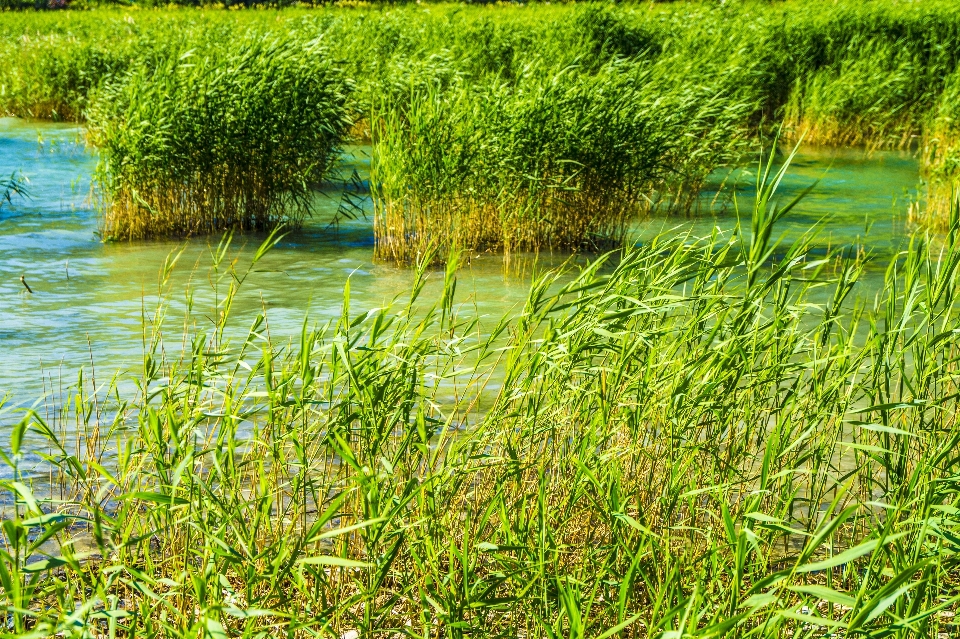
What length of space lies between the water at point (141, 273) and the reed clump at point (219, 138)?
0.32 meters

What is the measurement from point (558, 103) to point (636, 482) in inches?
236

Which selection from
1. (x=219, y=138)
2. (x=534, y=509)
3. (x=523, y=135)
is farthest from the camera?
(x=219, y=138)

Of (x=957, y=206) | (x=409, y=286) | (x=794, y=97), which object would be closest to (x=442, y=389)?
(x=409, y=286)

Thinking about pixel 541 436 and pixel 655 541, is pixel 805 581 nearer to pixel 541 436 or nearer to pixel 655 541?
pixel 655 541

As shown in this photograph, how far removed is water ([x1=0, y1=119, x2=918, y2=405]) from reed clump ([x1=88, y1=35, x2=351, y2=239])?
32 centimetres

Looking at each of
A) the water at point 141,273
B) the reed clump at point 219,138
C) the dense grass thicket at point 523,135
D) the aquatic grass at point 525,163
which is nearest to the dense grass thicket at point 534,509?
the water at point 141,273

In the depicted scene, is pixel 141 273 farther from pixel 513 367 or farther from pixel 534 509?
pixel 534 509

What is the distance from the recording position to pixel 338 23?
20.1m

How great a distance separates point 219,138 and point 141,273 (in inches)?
55.2

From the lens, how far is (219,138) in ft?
31.5

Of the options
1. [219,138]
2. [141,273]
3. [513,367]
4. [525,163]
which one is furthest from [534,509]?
[219,138]

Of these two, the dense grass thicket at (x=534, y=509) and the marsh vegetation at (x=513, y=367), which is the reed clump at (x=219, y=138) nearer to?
the marsh vegetation at (x=513, y=367)

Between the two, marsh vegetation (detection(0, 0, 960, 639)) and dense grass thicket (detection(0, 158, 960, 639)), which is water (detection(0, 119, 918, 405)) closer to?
marsh vegetation (detection(0, 0, 960, 639))

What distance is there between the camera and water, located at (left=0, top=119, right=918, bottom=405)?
7.02 m
